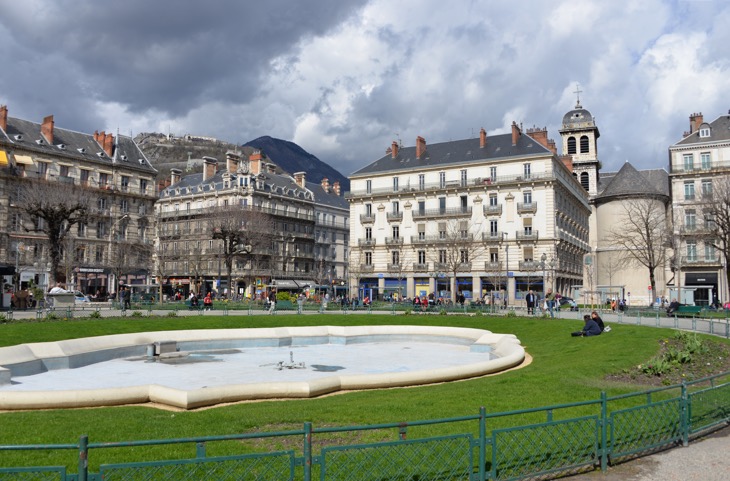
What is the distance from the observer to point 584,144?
89188 millimetres

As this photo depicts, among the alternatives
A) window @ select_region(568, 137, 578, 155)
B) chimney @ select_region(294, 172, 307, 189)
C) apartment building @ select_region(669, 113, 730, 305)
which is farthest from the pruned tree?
window @ select_region(568, 137, 578, 155)

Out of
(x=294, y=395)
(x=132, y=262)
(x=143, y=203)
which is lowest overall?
(x=294, y=395)

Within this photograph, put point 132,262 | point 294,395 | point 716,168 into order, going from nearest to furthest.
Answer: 1. point 294,395
2. point 716,168
3. point 132,262

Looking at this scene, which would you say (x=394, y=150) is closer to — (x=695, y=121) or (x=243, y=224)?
(x=243, y=224)

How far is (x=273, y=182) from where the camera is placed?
80.2 m

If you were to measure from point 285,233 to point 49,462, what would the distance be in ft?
234

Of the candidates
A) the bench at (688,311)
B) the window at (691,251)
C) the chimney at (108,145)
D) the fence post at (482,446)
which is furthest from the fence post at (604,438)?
the chimney at (108,145)

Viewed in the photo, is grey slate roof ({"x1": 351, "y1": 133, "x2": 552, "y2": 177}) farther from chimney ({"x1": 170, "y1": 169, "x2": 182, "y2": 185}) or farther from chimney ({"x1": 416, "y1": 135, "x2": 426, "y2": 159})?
Answer: chimney ({"x1": 170, "y1": 169, "x2": 182, "y2": 185})

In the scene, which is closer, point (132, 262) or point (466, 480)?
point (466, 480)

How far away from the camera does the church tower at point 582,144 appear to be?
87188 mm

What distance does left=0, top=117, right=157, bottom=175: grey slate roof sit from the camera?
5722 cm

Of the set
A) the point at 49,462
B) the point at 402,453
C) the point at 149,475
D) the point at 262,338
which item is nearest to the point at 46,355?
the point at 262,338

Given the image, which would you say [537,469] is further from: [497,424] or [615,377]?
[615,377]

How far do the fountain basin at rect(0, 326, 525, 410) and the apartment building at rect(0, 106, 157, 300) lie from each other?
117 ft
